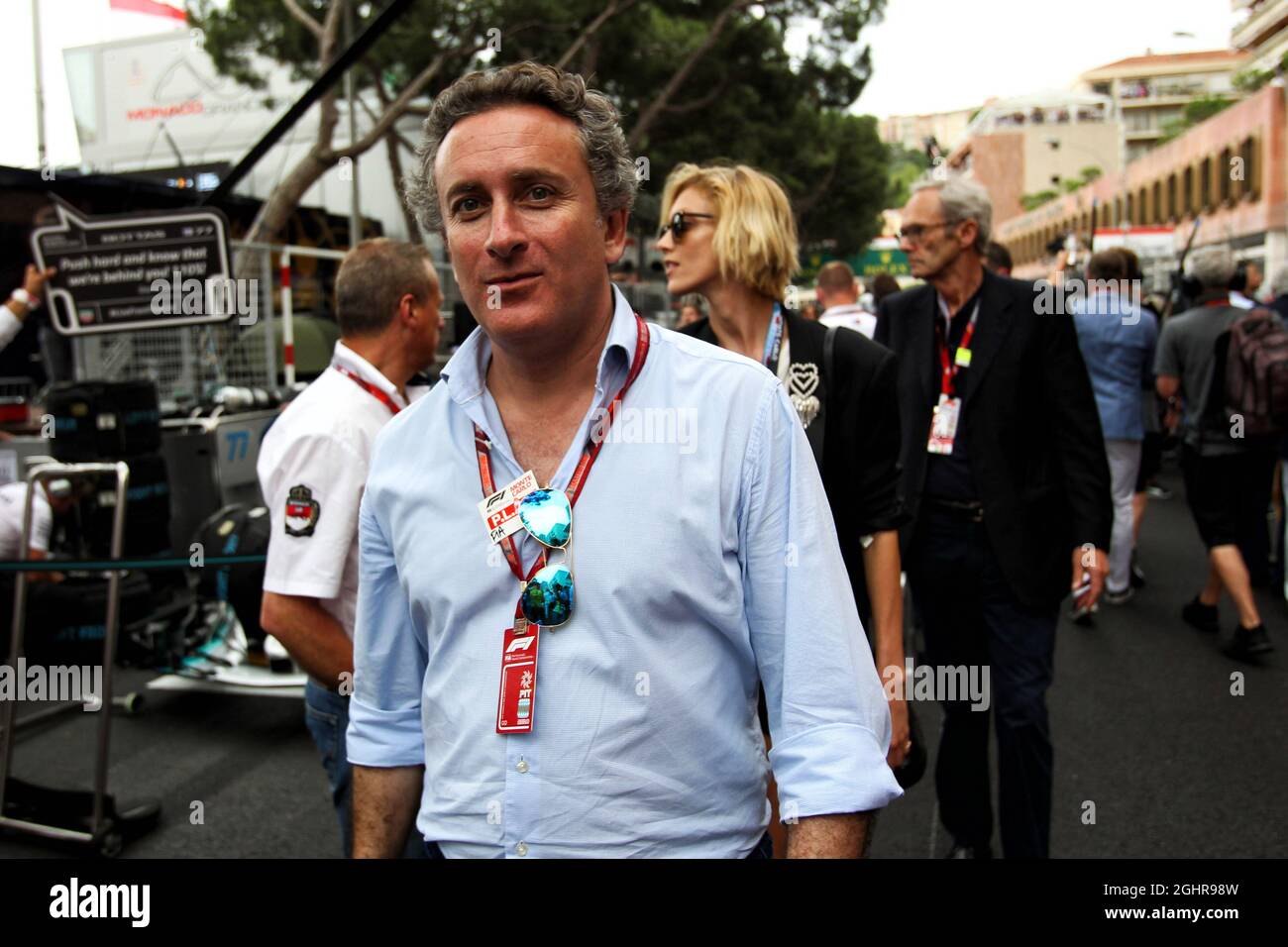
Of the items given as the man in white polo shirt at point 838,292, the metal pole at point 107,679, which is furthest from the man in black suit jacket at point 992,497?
the man in white polo shirt at point 838,292

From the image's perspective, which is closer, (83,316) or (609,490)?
(609,490)

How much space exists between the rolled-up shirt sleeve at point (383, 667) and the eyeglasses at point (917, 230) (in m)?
2.35

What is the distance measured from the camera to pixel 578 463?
5.22 feet

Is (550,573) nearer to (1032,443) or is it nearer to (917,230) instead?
(1032,443)

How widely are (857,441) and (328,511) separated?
1.28m

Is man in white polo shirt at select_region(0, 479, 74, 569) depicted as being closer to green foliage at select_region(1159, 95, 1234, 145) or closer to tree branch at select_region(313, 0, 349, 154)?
tree branch at select_region(313, 0, 349, 154)

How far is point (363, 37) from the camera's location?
11.5 feet

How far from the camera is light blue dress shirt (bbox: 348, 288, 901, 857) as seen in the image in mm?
1517

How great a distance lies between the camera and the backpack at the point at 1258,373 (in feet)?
20.0

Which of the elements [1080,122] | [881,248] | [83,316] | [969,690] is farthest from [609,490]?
[1080,122]

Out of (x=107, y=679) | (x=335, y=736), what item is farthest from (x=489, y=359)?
(x=107, y=679)

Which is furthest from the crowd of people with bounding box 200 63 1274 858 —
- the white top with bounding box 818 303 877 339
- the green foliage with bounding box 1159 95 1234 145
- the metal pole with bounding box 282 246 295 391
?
the green foliage with bounding box 1159 95 1234 145
